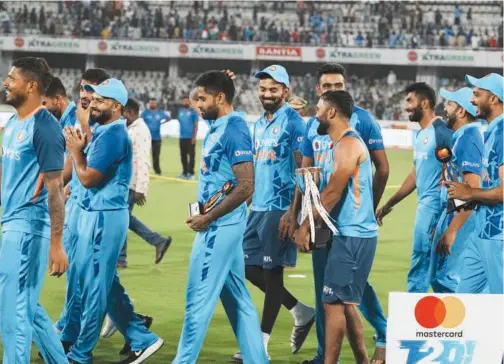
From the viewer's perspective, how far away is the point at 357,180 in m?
7.10

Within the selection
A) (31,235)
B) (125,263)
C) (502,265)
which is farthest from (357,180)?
(125,263)

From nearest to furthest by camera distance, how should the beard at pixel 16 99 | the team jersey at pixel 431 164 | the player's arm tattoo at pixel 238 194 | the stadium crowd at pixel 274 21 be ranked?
the beard at pixel 16 99
the player's arm tattoo at pixel 238 194
the team jersey at pixel 431 164
the stadium crowd at pixel 274 21

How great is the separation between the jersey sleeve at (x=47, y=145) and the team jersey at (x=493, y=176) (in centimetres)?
302

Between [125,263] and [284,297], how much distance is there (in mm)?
4063

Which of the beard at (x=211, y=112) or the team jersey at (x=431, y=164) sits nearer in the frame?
the beard at (x=211, y=112)

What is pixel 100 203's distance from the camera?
766 centimetres

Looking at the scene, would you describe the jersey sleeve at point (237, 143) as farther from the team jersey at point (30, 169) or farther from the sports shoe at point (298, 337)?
the sports shoe at point (298, 337)

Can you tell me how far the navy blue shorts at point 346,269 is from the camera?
23.1 ft

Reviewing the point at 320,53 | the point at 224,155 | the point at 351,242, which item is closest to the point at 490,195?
the point at 351,242

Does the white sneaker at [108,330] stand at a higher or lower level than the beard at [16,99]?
lower

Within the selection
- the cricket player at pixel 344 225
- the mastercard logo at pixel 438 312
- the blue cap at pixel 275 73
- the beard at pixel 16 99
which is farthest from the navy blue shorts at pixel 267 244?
the mastercard logo at pixel 438 312

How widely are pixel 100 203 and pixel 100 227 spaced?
18 cm

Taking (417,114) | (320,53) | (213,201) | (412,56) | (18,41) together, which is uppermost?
(18,41)

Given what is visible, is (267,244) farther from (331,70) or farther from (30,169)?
(30,169)
